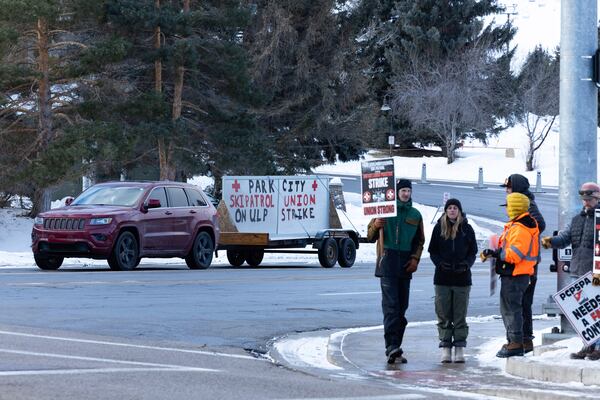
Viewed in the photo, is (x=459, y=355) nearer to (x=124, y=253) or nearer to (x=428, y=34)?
(x=124, y=253)

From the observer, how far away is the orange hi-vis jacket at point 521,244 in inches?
484

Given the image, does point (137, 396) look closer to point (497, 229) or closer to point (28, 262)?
point (28, 262)

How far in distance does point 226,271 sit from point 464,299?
1393 cm

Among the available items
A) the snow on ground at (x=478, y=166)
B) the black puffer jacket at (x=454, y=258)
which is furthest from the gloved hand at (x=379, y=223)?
the snow on ground at (x=478, y=166)

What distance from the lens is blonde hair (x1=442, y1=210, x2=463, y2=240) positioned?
12.6 meters

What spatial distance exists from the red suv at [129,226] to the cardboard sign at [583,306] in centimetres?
1406

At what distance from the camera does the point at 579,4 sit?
13148mm

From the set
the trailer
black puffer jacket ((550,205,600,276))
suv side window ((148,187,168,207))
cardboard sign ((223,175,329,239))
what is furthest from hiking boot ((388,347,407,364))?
cardboard sign ((223,175,329,239))

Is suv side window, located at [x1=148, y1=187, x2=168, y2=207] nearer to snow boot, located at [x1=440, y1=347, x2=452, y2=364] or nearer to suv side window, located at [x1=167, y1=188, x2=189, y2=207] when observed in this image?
suv side window, located at [x1=167, y1=188, x2=189, y2=207]

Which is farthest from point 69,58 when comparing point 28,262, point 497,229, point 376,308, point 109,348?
point 109,348

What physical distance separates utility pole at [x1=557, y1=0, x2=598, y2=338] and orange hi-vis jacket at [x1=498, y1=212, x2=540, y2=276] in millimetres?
915

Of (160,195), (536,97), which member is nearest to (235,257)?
(160,195)

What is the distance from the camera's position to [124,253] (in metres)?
25.0

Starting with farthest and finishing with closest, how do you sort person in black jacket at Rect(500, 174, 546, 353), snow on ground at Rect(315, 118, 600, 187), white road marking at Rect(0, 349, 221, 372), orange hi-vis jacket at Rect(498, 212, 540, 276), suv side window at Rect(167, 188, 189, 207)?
snow on ground at Rect(315, 118, 600, 187)
suv side window at Rect(167, 188, 189, 207)
person in black jacket at Rect(500, 174, 546, 353)
orange hi-vis jacket at Rect(498, 212, 540, 276)
white road marking at Rect(0, 349, 221, 372)
